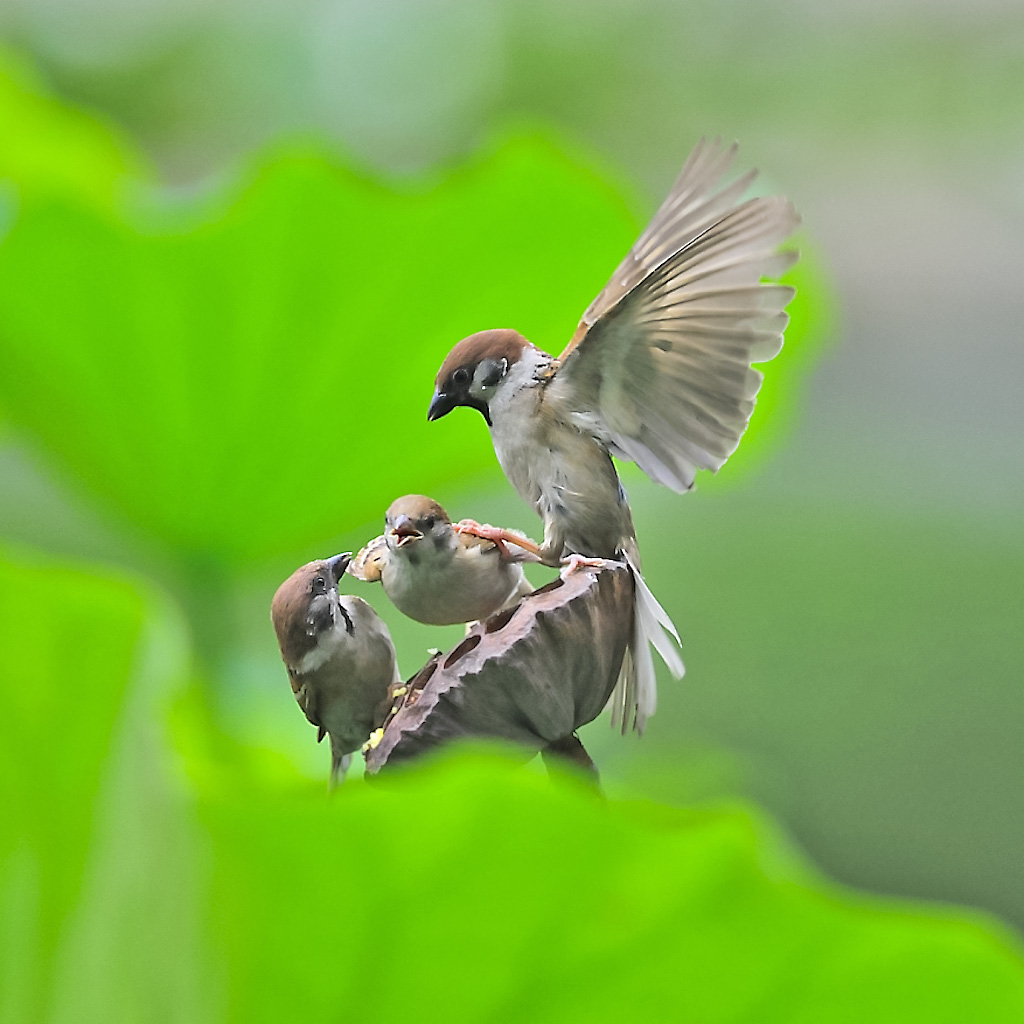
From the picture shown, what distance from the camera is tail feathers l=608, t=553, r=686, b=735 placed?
0.64 ft

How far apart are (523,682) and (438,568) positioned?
41 mm

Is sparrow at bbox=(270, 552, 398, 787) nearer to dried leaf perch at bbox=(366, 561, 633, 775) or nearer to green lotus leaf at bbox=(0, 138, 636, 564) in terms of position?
dried leaf perch at bbox=(366, 561, 633, 775)

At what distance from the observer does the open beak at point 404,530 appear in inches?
7.8

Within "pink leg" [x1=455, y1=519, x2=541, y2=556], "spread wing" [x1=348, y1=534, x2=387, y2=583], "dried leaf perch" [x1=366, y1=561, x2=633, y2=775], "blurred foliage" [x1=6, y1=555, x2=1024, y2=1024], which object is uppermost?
"spread wing" [x1=348, y1=534, x2=387, y2=583]

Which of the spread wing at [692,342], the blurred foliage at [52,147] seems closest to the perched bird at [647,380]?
the spread wing at [692,342]

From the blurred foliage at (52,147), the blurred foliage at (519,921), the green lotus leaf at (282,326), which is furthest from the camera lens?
the blurred foliage at (52,147)

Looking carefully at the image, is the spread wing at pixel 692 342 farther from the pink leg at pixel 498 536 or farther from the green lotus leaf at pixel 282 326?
the green lotus leaf at pixel 282 326

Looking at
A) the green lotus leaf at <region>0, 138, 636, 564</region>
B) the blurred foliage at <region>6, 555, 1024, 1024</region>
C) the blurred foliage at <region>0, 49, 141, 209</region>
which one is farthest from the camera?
the blurred foliage at <region>0, 49, 141, 209</region>

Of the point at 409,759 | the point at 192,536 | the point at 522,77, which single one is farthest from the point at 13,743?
the point at 522,77

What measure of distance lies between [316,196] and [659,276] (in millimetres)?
219

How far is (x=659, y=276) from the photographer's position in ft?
0.66

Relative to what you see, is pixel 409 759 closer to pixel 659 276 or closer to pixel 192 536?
pixel 659 276

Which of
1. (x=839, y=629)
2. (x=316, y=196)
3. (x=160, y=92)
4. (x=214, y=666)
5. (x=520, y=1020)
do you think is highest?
(x=160, y=92)

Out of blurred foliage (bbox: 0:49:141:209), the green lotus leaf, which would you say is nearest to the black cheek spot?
the green lotus leaf
